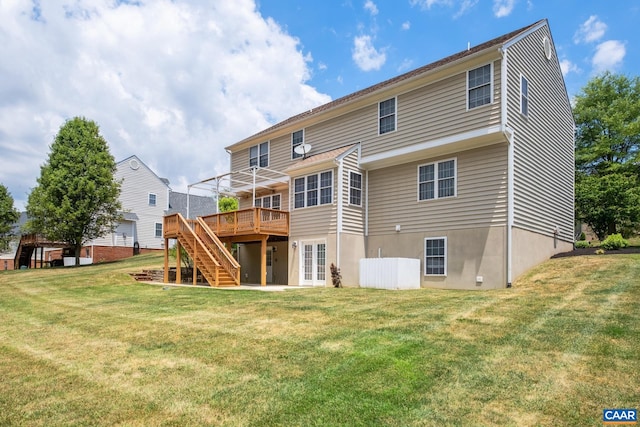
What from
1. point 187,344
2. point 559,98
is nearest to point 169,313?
point 187,344

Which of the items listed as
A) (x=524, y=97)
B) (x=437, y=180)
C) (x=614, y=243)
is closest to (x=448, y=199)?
(x=437, y=180)

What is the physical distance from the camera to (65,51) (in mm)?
15648

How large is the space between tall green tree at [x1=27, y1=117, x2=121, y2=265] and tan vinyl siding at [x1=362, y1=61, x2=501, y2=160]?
66.3 feet

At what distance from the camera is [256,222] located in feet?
56.5

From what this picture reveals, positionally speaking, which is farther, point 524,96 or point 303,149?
point 303,149

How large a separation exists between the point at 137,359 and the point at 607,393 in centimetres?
581

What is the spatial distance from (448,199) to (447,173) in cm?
96

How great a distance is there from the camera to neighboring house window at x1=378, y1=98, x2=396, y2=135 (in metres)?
16.1

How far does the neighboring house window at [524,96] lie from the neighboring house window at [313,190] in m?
7.32

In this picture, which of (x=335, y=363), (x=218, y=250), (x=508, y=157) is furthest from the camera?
(x=218, y=250)

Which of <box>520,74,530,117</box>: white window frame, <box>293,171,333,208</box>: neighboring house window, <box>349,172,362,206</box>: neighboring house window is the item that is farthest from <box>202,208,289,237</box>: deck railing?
<box>520,74,530,117</box>: white window frame

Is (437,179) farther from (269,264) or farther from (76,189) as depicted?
(76,189)

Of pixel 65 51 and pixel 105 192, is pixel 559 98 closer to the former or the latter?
pixel 65 51

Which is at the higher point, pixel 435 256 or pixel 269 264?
pixel 435 256
